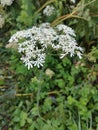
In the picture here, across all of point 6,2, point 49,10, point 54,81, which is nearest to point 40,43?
point 54,81

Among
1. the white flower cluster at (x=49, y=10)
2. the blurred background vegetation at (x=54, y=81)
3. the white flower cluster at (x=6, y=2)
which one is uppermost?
the white flower cluster at (x=6, y=2)

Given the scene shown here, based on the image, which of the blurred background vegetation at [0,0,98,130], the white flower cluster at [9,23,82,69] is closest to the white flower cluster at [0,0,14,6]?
the blurred background vegetation at [0,0,98,130]

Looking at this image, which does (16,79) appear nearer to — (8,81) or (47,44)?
(8,81)

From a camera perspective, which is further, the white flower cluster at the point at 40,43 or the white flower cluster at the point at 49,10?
the white flower cluster at the point at 49,10

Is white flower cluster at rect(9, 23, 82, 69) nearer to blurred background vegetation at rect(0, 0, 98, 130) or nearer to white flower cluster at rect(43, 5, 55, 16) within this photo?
blurred background vegetation at rect(0, 0, 98, 130)

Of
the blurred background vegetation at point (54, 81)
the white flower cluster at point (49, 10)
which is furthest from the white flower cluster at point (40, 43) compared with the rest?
the white flower cluster at point (49, 10)

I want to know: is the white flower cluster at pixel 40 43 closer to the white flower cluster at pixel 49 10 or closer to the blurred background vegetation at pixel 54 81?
the blurred background vegetation at pixel 54 81

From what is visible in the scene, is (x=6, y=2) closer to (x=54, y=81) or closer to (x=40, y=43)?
(x=40, y=43)
